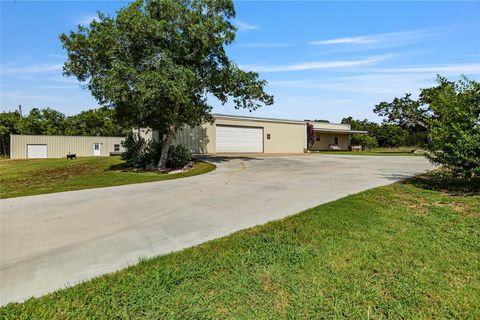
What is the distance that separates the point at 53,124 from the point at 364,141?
4247 centimetres

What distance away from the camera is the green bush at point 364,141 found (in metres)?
38.7

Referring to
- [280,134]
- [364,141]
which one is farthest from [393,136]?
[280,134]

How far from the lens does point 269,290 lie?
9.07ft

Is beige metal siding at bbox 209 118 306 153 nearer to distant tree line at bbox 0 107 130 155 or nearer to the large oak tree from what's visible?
the large oak tree

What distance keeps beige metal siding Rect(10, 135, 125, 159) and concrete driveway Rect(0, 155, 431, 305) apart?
2247 cm

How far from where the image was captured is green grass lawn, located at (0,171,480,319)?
8.01 ft

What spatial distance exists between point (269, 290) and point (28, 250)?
3.14 m

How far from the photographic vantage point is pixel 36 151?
2934 cm

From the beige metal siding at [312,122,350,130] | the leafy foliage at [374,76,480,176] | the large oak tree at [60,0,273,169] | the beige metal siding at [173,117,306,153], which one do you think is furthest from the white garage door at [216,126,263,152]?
the leafy foliage at [374,76,480,176]

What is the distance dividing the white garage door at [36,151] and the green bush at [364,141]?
35984 mm

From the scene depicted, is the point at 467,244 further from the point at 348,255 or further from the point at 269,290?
the point at 269,290

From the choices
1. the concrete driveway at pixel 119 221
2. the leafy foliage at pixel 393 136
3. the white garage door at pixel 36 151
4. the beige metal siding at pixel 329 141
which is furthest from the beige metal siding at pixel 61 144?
the leafy foliage at pixel 393 136

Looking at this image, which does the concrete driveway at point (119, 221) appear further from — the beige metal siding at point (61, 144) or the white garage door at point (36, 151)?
the white garage door at point (36, 151)

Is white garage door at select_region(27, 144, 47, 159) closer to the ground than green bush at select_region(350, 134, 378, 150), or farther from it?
closer to the ground
